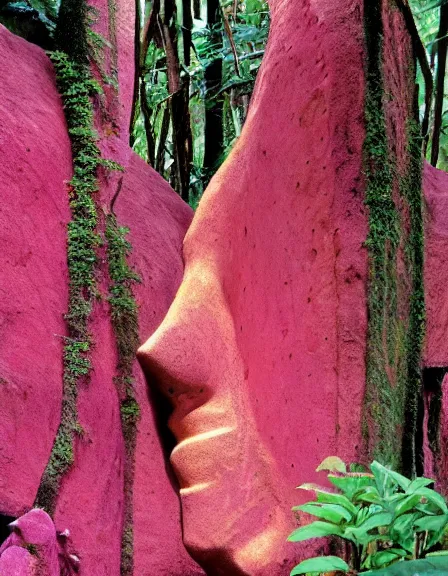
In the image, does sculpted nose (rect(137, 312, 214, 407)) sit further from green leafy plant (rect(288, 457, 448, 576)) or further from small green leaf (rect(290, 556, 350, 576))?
small green leaf (rect(290, 556, 350, 576))

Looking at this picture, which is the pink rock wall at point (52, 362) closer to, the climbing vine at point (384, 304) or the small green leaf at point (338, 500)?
the climbing vine at point (384, 304)

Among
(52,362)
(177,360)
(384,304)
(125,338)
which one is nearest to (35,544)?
(52,362)

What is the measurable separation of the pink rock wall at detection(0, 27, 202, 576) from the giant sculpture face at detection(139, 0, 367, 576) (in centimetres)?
26

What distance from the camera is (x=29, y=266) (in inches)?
127

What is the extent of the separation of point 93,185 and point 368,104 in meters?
1.36

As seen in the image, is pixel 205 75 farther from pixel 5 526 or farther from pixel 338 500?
pixel 338 500

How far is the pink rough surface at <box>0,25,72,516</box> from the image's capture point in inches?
114

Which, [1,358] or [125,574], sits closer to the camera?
[1,358]

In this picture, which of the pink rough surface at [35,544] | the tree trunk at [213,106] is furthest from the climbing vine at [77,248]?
the tree trunk at [213,106]

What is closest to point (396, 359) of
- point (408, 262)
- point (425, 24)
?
point (408, 262)

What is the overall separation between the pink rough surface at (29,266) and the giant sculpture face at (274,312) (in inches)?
17.4

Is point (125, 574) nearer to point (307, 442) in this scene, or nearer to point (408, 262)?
→ point (307, 442)

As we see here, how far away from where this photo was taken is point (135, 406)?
11.3ft

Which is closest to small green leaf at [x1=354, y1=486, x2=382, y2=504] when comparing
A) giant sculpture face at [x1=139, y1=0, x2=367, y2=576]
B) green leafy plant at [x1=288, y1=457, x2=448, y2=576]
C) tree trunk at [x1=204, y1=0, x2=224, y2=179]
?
green leafy plant at [x1=288, y1=457, x2=448, y2=576]
